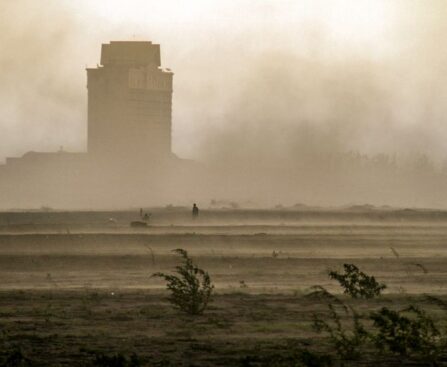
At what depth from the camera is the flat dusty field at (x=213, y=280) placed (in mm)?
26062

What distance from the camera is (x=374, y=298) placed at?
3459cm

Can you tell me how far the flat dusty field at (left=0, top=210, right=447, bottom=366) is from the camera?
26062 millimetres

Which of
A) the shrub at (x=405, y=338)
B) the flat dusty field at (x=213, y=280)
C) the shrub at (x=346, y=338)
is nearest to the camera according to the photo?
the shrub at (x=346, y=338)

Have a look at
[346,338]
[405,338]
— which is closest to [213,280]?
[346,338]

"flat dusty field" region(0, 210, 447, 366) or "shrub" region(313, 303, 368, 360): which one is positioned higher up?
"flat dusty field" region(0, 210, 447, 366)

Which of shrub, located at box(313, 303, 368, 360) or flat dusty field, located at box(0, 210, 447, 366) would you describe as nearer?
shrub, located at box(313, 303, 368, 360)

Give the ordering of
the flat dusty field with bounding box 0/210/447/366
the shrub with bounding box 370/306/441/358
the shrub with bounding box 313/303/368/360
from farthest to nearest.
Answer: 1. the flat dusty field with bounding box 0/210/447/366
2. the shrub with bounding box 370/306/441/358
3. the shrub with bounding box 313/303/368/360

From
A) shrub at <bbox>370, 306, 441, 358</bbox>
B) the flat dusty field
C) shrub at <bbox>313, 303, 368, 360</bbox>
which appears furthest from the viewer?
the flat dusty field

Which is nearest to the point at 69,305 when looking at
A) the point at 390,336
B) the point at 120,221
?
the point at 390,336

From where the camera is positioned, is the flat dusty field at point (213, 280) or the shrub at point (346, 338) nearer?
the shrub at point (346, 338)

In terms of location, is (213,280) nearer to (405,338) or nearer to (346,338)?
(346,338)

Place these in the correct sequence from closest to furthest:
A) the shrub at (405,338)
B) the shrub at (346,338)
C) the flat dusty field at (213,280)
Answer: the shrub at (346,338), the shrub at (405,338), the flat dusty field at (213,280)

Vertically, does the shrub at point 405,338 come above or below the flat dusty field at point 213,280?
below

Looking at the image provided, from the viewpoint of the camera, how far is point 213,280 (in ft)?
138
